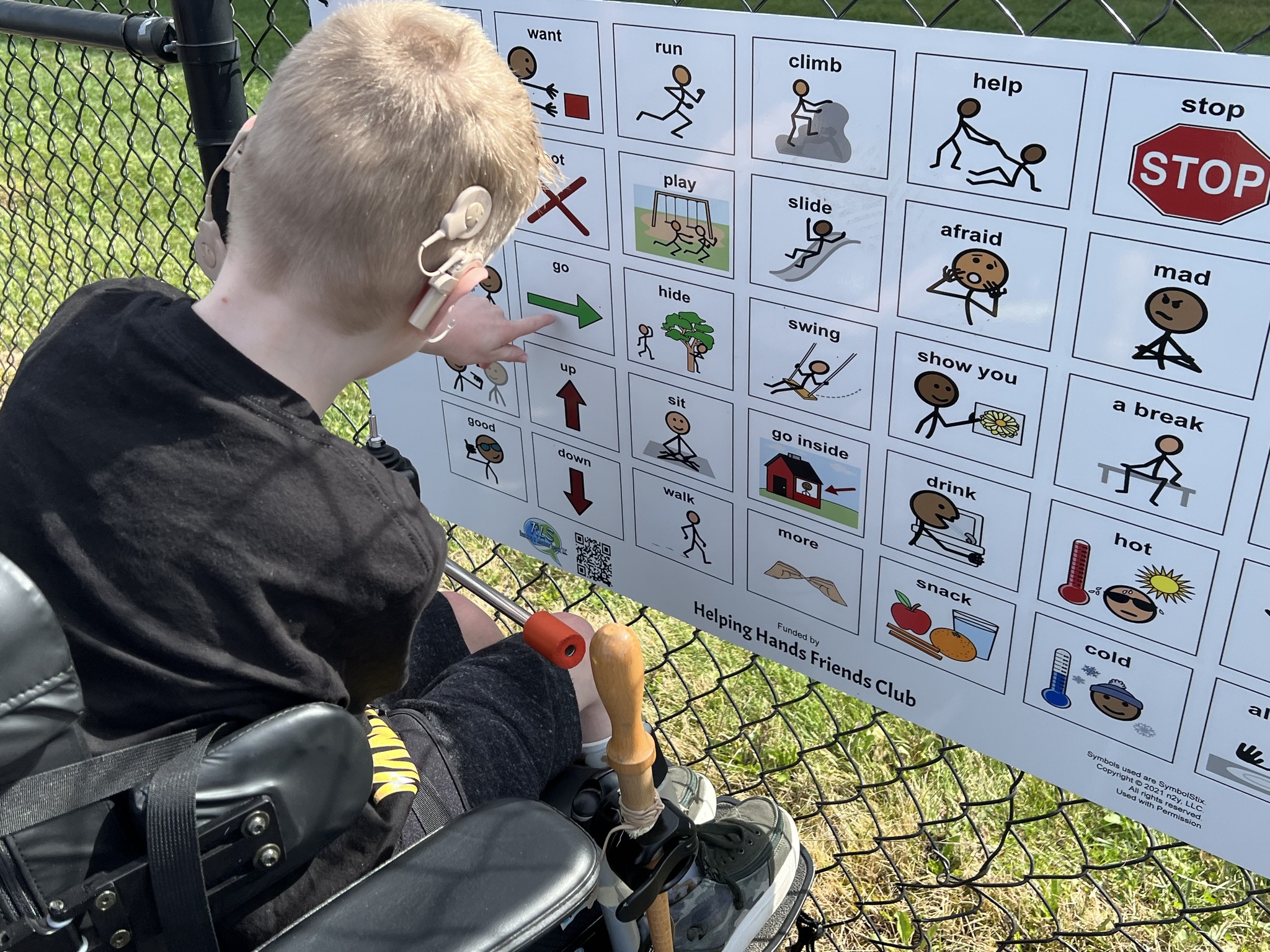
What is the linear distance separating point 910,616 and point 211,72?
4.11ft

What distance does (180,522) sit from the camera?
1.17 metres

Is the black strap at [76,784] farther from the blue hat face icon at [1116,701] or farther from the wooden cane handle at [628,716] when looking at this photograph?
the blue hat face icon at [1116,701]

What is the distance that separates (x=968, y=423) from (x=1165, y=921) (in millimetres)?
766

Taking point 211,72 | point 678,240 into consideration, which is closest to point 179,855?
point 678,240

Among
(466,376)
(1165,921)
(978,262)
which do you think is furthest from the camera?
(466,376)

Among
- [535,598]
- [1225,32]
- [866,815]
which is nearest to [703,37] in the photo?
[866,815]

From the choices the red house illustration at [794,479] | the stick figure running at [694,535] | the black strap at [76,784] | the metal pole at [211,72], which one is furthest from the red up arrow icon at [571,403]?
the black strap at [76,784]

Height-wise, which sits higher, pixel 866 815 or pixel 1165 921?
pixel 1165 921

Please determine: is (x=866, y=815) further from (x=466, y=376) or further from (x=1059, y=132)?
(x=1059, y=132)

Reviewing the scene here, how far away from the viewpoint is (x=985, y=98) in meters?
1.16

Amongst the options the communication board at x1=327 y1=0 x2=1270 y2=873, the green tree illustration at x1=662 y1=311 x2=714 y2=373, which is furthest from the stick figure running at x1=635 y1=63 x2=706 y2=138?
the green tree illustration at x1=662 y1=311 x2=714 y2=373

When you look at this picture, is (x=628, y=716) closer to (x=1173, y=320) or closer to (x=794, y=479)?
(x=794, y=479)

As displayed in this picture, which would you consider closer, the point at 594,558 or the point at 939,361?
the point at 939,361

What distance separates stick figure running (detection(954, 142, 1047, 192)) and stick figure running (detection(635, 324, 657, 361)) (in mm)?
521
